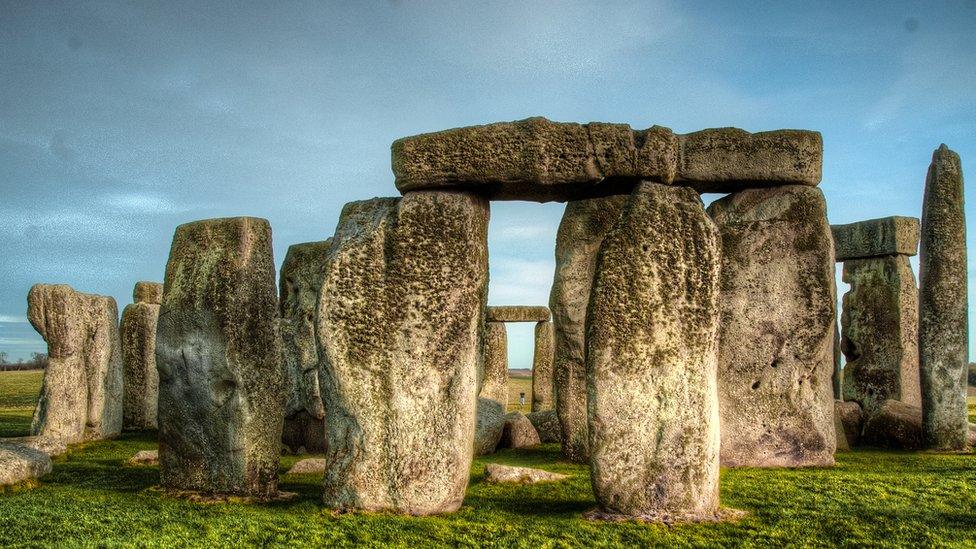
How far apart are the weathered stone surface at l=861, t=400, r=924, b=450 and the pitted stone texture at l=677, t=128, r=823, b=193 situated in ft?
12.7

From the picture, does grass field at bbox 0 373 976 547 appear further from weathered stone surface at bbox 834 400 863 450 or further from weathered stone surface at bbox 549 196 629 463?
weathered stone surface at bbox 834 400 863 450

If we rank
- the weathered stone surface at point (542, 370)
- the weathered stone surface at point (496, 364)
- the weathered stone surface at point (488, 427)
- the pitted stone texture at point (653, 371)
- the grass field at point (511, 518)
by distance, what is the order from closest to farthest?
the grass field at point (511, 518), the pitted stone texture at point (653, 371), the weathered stone surface at point (488, 427), the weathered stone surface at point (496, 364), the weathered stone surface at point (542, 370)

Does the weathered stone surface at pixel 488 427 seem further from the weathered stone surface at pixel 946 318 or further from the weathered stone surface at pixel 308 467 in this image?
the weathered stone surface at pixel 946 318

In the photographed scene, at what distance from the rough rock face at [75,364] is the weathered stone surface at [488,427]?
543 centimetres

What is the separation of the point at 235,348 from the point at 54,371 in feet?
19.5

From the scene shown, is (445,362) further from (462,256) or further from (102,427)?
(102,427)

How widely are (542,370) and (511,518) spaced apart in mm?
12317

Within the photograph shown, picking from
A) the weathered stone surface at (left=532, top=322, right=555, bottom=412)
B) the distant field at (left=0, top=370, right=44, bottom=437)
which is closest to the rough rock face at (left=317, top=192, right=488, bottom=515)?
the distant field at (left=0, top=370, right=44, bottom=437)

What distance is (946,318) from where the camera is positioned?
11.0 m

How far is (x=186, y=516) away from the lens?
6660 millimetres

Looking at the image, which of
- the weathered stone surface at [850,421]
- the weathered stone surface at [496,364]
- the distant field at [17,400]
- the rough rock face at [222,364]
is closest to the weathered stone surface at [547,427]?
the weathered stone surface at [850,421]

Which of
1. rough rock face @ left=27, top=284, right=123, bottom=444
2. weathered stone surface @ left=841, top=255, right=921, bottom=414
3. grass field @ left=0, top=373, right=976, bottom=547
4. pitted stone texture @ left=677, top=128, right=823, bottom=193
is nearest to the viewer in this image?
grass field @ left=0, top=373, right=976, bottom=547

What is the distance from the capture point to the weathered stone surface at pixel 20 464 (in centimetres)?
825

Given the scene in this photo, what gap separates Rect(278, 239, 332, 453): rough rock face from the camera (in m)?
11.3
